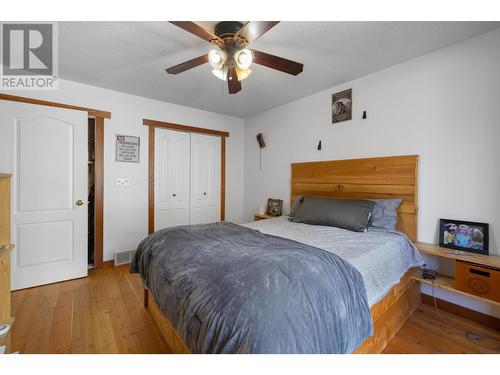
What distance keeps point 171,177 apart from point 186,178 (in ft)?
0.80

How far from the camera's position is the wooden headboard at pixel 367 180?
2.19m

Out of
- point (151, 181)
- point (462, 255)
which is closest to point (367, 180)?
point (462, 255)

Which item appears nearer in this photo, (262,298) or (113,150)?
(262,298)

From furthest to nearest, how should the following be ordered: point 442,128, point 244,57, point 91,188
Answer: point 91,188 < point 442,128 < point 244,57

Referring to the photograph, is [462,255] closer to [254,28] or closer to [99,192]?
[254,28]

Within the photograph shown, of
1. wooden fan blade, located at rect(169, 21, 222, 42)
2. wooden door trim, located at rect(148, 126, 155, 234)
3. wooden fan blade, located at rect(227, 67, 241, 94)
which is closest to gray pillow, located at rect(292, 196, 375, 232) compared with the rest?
wooden fan blade, located at rect(227, 67, 241, 94)

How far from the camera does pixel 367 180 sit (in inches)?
98.6

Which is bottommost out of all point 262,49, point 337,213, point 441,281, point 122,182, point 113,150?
point 441,281

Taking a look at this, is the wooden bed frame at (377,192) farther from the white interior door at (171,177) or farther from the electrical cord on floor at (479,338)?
the white interior door at (171,177)

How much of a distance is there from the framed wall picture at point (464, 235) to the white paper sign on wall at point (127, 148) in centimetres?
362

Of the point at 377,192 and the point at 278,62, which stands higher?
the point at 278,62

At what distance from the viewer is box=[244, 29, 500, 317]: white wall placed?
1.79 m
